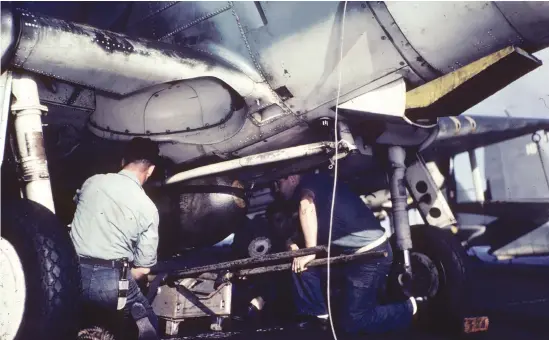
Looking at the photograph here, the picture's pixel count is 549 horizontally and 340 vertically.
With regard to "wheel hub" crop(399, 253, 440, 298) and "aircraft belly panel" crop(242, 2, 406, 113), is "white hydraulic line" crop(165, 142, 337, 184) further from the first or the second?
"wheel hub" crop(399, 253, 440, 298)

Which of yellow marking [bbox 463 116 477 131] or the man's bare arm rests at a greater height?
yellow marking [bbox 463 116 477 131]

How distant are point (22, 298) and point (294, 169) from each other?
91.9 inches

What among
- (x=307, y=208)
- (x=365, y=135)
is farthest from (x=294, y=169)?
(x=365, y=135)

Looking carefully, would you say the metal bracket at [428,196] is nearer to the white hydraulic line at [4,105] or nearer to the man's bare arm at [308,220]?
the man's bare arm at [308,220]

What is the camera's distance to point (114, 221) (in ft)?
8.18

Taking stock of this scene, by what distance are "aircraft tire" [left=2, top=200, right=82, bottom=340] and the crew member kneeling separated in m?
1.83

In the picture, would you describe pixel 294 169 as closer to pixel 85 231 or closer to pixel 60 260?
pixel 85 231

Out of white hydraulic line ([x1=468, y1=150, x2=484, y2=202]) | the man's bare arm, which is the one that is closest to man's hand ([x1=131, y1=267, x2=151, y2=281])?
the man's bare arm

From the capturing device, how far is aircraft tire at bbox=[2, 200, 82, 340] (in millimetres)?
1827

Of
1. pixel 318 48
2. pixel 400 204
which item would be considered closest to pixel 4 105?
pixel 318 48

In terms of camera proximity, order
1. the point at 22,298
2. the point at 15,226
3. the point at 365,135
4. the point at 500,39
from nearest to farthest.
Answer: the point at 22,298 → the point at 15,226 → the point at 500,39 → the point at 365,135

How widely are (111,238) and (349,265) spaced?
198 centimetres

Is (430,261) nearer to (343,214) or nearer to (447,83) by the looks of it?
(343,214)

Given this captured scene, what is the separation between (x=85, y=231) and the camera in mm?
2502
